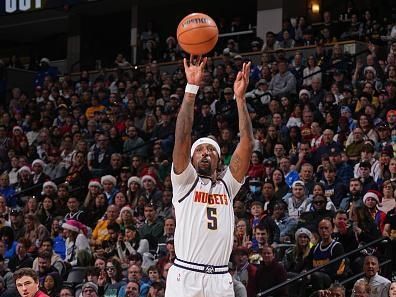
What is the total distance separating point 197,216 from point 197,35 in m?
1.69

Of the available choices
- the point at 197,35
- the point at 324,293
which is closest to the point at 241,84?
the point at 197,35

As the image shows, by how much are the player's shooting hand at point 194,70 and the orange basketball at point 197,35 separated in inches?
19.3

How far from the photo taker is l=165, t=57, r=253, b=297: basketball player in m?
7.14

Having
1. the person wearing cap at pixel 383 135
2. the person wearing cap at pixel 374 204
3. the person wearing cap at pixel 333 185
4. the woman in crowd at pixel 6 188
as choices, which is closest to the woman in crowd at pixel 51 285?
the person wearing cap at pixel 333 185

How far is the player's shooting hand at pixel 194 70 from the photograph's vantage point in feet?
23.8

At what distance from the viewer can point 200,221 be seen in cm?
722

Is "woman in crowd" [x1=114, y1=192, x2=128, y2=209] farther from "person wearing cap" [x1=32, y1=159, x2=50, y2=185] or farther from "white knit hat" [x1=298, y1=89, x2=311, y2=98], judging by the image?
"white knit hat" [x1=298, y1=89, x2=311, y2=98]

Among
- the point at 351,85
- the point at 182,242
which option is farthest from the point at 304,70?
the point at 182,242

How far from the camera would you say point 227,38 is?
24.4 m

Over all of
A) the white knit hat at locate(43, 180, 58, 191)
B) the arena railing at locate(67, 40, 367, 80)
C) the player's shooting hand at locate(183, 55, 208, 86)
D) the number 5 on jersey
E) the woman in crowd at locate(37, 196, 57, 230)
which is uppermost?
the arena railing at locate(67, 40, 367, 80)

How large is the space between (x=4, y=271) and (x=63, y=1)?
29.4 feet

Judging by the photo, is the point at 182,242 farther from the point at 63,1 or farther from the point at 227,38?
the point at 227,38

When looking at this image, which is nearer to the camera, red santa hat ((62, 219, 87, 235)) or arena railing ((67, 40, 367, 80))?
red santa hat ((62, 219, 87, 235))

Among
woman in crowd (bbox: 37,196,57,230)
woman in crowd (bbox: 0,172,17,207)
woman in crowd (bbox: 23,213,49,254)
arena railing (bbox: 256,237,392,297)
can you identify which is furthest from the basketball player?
woman in crowd (bbox: 0,172,17,207)
